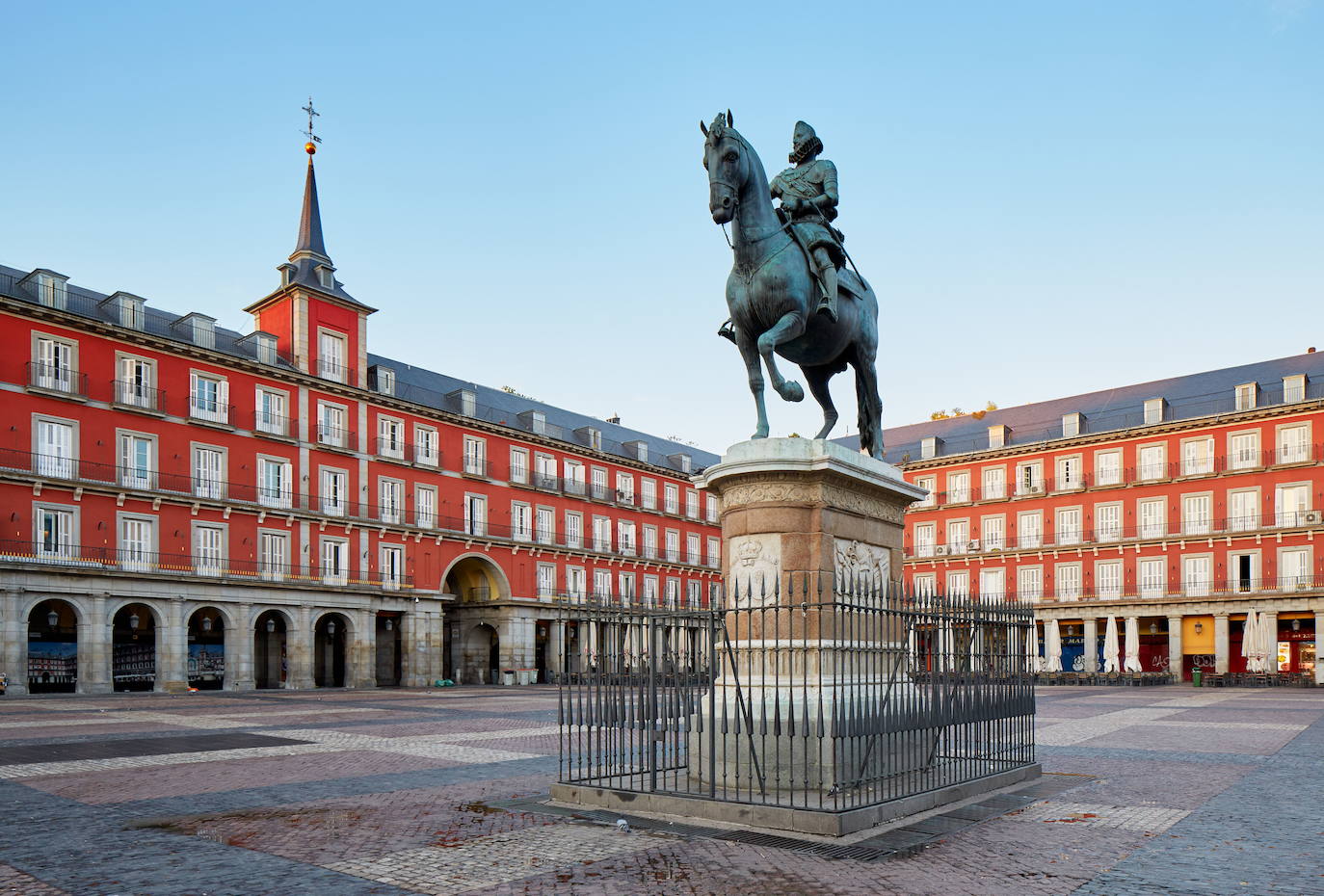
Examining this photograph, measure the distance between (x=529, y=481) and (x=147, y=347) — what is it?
65.1 feet

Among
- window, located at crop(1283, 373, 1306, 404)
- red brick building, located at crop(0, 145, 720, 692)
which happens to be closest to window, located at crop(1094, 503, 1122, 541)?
window, located at crop(1283, 373, 1306, 404)

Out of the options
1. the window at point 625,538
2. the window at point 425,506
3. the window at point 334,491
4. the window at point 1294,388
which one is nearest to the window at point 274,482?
the window at point 334,491

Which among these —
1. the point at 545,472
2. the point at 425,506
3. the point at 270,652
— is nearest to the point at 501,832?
the point at 270,652

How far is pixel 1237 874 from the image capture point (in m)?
6.31

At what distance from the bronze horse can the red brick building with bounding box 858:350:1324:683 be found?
130 feet

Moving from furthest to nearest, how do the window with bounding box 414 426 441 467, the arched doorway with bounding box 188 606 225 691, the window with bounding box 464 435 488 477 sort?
the window with bounding box 464 435 488 477 < the window with bounding box 414 426 441 467 < the arched doorway with bounding box 188 606 225 691

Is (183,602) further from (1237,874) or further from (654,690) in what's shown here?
(1237,874)

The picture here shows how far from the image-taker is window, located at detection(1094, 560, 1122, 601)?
178ft

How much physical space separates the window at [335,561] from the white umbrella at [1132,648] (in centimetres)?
3485

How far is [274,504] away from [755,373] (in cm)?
3477

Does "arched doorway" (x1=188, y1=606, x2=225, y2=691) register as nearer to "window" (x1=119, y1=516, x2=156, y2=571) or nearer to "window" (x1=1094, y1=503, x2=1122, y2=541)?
"window" (x1=119, y1=516, x2=156, y2=571)

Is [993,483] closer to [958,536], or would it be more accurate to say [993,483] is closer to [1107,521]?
[958,536]

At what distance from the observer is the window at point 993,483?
59.7 meters

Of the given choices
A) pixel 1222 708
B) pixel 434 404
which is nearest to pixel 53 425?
pixel 434 404
